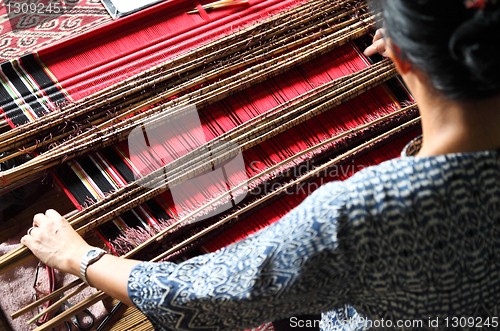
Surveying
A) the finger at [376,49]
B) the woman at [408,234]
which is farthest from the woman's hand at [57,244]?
the finger at [376,49]

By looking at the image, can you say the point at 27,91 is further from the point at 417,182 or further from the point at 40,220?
the point at 417,182

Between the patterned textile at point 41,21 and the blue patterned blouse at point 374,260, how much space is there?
45.8 inches

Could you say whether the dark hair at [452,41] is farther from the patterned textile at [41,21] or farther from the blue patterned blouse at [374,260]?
the patterned textile at [41,21]

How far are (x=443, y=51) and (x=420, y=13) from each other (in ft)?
0.22

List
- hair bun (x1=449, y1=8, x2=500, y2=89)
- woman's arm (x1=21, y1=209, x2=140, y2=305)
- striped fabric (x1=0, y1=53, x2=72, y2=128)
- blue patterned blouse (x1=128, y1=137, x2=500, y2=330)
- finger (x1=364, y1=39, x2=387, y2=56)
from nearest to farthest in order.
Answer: hair bun (x1=449, y1=8, x2=500, y2=89) → blue patterned blouse (x1=128, y1=137, x2=500, y2=330) → woman's arm (x1=21, y1=209, x2=140, y2=305) → striped fabric (x1=0, y1=53, x2=72, y2=128) → finger (x1=364, y1=39, x2=387, y2=56)

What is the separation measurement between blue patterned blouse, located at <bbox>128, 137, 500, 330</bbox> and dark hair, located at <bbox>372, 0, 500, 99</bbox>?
0.13 metres

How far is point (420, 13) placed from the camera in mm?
536

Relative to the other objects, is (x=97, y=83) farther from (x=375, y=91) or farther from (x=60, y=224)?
(x=375, y=91)

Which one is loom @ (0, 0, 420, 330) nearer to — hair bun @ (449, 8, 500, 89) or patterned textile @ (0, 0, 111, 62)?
patterned textile @ (0, 0, 111, 62)

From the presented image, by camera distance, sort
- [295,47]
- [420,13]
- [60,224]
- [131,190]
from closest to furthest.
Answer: [420,13] → [60,224] → [131,190] → [295,47]

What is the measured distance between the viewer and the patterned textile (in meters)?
1.44

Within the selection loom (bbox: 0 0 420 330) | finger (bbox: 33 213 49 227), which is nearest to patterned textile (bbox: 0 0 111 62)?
loom (bbox: 0 0 420 330)

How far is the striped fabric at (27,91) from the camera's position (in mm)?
1103

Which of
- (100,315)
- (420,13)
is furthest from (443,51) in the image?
(100,315)
